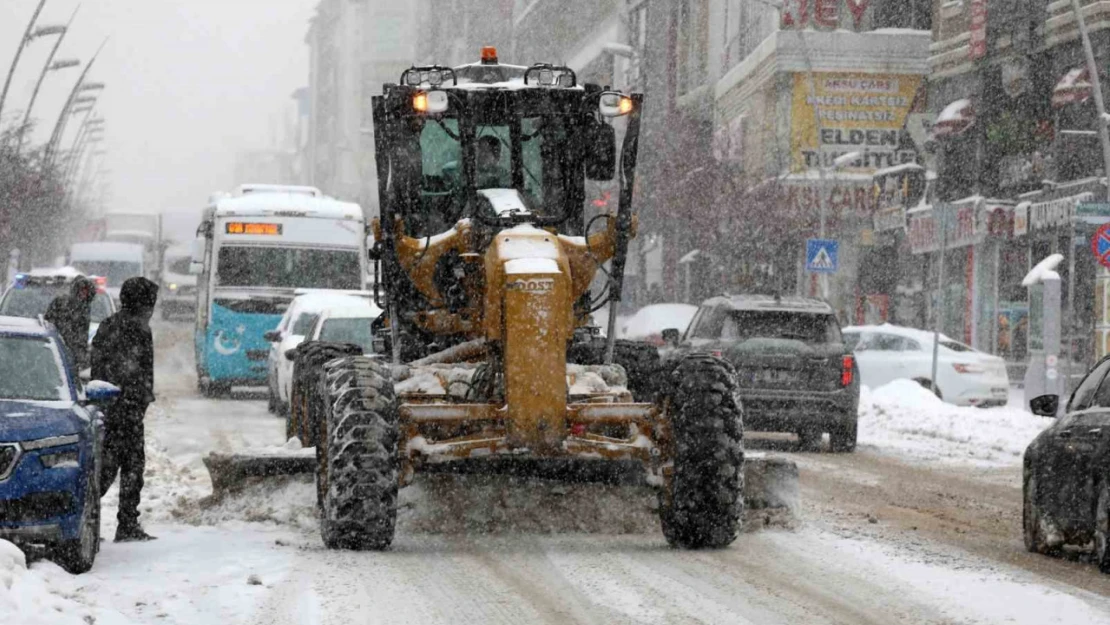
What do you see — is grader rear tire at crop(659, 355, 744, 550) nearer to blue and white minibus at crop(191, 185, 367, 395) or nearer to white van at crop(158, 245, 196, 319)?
blue and white minibus at crop(191, 185, 367, 395)

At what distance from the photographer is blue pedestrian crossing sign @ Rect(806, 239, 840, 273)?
36719 mm

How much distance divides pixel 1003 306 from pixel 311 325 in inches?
828

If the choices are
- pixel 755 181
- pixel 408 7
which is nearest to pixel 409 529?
pixel 755 181

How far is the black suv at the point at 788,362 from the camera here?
825 inches

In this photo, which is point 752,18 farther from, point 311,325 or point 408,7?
point 408,7

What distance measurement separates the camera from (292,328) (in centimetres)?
2558

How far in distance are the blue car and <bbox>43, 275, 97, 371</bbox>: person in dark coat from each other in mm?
10177

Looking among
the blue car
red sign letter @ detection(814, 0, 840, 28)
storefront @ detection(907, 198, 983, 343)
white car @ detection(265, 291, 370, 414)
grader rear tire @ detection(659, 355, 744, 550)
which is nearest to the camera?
the blue car

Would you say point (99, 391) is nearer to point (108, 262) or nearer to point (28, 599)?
point (28, 599)

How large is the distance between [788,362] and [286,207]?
33.5 feet

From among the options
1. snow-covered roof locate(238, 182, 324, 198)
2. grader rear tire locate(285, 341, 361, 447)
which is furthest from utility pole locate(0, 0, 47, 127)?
→ grader rear tire locate(285, 341, 361, 447)

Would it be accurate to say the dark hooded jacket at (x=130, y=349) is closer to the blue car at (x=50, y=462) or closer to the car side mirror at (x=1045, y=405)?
the blue car at (x=50, y=462)

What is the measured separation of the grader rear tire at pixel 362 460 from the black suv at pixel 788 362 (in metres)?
10.2

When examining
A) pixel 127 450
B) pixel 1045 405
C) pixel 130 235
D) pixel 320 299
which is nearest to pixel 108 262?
pixel 130 235
